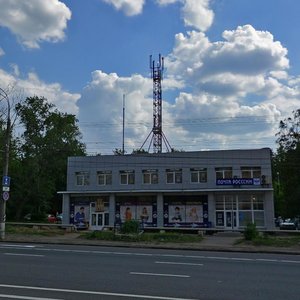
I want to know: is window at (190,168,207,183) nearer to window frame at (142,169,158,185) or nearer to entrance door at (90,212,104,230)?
window frame at (142,169,158,185)

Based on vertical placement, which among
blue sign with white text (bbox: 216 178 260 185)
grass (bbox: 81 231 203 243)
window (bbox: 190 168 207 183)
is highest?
window (bbox: 190 168 207 183)

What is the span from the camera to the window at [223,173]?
46.9 metres

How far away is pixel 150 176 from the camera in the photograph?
49781 mm

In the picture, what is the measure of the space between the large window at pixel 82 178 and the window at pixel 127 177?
418 centimetres

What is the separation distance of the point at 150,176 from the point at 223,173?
796cm

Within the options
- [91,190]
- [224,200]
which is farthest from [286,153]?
[91,190]

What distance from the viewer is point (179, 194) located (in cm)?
4838

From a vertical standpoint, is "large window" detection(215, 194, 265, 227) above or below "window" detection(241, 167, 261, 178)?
below

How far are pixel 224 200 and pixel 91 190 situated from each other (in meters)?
14.9

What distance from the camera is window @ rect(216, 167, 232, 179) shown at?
4688 centimetres

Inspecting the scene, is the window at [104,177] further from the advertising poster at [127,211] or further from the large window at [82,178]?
the advertising poster at [127,211]

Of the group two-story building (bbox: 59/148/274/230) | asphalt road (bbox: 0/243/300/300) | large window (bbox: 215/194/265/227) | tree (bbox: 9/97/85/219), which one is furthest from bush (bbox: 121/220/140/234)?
tree (bbox: 9/97/85/219)

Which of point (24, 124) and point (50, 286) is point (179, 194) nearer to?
point (24, 124)

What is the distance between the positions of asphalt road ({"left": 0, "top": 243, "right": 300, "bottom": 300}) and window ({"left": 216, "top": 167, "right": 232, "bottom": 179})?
31321 mm
